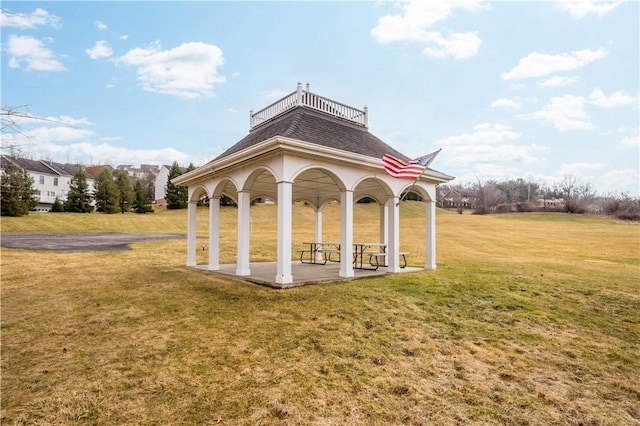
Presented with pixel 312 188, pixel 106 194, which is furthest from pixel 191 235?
pixel 106 194

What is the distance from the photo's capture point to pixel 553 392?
3639 millimetres

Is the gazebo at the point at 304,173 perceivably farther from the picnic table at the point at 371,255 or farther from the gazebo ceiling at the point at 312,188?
the picnic table at the point at 371,255

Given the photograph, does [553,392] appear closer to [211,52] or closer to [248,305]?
[248,305]

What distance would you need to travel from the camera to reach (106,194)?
4225 cm

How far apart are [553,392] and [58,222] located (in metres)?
39.9

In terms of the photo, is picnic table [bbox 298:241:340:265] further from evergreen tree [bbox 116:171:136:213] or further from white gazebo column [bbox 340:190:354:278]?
evergreen tree [bbox 116:171:136:213]

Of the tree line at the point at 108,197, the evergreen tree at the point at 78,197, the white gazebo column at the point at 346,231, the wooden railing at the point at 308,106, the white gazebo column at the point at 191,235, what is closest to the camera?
the white gazebo column at the point at 346,231

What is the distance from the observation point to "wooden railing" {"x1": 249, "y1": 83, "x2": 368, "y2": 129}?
1045 cm

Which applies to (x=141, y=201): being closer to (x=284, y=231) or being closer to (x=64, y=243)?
(x=64, y=243)

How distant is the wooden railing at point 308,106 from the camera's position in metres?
10.4

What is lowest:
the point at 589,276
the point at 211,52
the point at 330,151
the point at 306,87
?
the point at 589,276

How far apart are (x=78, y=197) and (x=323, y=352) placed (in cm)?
4698

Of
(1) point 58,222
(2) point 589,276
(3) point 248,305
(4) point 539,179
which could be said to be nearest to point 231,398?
(3) point 248,305

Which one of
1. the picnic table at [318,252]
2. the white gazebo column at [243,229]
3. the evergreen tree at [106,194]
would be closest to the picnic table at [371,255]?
the picnic table at [318,252]
